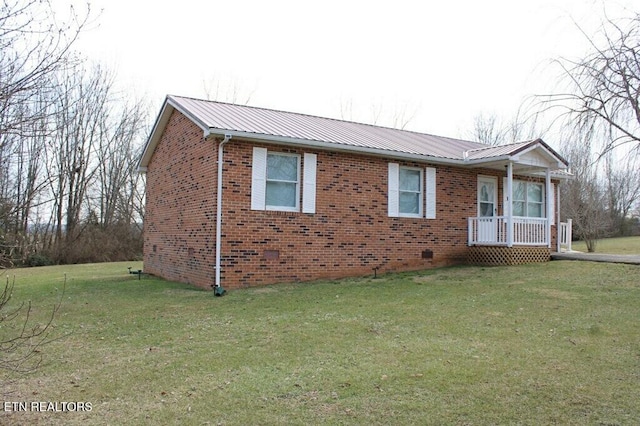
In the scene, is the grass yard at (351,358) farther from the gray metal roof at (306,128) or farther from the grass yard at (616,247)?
the grass yard at (616,247)

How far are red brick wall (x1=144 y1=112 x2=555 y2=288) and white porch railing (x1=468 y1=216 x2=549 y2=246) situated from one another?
0.36 m

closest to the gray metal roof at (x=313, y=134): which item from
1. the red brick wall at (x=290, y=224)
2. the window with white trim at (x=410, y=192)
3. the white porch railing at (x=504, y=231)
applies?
the red brick wall at (x=290, y=224)

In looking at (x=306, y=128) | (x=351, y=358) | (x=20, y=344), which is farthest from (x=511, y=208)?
(x=20, y=344)

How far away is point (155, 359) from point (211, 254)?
18.5 ft

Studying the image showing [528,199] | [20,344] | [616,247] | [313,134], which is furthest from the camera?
[616,247]

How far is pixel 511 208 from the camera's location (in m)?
14.0

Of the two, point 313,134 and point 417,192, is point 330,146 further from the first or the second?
point 417,192

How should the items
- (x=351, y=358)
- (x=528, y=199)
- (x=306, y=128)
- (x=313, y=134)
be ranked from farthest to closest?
(x=528, y=199)
(x=306, y=128)
(x=313, y=134)
(x=351, y=358)

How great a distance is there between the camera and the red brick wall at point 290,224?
11695mm

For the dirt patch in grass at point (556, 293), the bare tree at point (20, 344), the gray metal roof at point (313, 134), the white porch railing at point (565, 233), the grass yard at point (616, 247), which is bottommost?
the bare tree at point (20, 344)

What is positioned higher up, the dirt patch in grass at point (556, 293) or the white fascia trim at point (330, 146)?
the white fascia trim at point (330, 146)

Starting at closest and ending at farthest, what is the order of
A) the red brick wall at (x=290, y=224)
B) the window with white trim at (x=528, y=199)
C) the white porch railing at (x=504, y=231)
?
the red brick wall at (x=290, y=224), the white porch railing at (x=504, y=231), the window with white trim at (x=528, y=199)

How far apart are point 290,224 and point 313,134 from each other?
2508mm

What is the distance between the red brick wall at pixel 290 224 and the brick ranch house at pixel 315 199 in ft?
0.10
